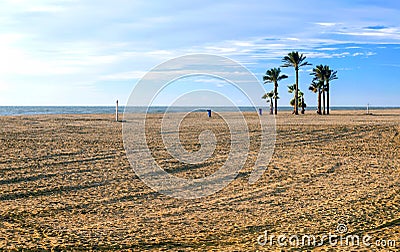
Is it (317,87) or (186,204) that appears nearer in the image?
(186,204)

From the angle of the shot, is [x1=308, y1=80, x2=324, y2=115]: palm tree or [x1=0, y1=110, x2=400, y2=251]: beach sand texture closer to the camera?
[x1=0, y1=110, x2=400, y2=251]: beach sand texture

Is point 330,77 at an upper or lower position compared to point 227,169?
upper

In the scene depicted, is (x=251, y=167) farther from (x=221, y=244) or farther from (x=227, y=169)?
(x=221, y=244)

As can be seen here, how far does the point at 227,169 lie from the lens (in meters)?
11.5

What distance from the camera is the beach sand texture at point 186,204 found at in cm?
586

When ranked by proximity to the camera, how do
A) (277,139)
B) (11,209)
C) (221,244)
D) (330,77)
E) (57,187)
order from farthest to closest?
(330,77)
(277,139)
(57,187)
(11,209)
(221,244)

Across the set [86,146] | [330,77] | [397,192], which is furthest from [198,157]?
[330,77]

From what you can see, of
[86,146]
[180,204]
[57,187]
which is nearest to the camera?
[180,204]

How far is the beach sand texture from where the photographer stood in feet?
19.2

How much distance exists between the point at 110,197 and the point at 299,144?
1008cm

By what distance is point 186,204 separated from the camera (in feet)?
25.6

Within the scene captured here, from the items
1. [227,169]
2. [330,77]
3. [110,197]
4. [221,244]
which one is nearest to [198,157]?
[227,169]

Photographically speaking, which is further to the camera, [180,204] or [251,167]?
[251,167]

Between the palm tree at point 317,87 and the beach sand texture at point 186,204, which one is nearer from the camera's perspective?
the beach sand texture at point 186,204
